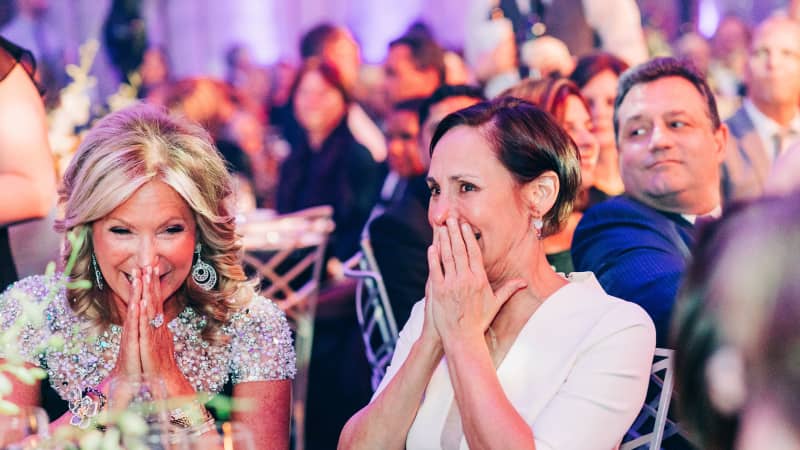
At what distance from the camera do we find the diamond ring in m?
2.38

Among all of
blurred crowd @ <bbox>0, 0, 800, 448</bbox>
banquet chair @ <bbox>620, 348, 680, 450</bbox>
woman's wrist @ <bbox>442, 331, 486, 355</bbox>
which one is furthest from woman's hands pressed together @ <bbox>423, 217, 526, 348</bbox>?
blurred crowd @ <bbox>0, 0, 800, 448</bbox>

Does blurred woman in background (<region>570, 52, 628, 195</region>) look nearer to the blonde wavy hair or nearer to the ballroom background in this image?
the blonde wavy hair

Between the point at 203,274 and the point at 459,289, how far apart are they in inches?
29.7

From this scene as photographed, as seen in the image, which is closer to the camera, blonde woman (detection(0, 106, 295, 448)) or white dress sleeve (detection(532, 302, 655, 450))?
white dress sleeve (detection(532, 302, 655, 450))

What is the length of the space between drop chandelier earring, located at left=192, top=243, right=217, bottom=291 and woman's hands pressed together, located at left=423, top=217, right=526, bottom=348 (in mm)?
633

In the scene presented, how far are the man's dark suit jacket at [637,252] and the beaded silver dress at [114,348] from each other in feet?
3.00

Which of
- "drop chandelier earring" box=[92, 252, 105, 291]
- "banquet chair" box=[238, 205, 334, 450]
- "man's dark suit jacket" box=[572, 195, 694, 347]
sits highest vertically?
"drop chandelier earring" box=[92, 252, 105, 291]

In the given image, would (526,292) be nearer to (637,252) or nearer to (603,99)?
(637,252)

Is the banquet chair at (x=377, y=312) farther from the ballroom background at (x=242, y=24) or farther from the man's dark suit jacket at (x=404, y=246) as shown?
the ballroom background at (x=242, y=24)

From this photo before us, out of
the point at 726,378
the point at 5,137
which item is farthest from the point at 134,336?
the point at 726,378

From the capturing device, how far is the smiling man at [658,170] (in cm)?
295

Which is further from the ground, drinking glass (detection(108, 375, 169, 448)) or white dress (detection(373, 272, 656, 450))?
drinking glass (detection(108, 375, 169, 448))

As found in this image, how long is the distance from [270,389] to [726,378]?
1.66m

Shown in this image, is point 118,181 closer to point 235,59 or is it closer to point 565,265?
point 565,265
